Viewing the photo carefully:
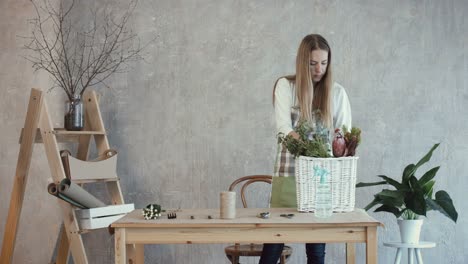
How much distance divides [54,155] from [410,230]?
202cm

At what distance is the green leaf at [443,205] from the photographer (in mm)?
3340

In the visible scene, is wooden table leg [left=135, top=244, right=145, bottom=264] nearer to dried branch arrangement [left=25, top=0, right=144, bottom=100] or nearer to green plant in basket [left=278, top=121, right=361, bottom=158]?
green plant in basket [left=278, top=121, right=361, bottom=158]

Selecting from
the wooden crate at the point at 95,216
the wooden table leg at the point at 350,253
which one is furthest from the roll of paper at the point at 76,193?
the wooden table leg at the point at 350,253

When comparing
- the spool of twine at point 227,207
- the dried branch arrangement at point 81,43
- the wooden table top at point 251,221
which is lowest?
the wooden table top at point 251,221

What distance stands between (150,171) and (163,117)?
37 centimetres

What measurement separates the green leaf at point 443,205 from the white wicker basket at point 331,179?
967mm

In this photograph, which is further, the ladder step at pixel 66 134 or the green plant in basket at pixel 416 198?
the ladder step at pixel 66 134

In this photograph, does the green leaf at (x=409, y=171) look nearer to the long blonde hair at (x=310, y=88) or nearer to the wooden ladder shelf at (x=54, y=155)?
the long blonde hair at (x=310, y=88)

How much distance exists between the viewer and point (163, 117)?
4.33m

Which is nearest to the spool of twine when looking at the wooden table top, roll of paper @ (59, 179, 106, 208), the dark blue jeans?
the wooden table top

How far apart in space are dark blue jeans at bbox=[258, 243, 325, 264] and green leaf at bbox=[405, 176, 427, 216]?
73 cm

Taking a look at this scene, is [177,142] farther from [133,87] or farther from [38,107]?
[38,107]

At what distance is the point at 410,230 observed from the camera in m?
3.47

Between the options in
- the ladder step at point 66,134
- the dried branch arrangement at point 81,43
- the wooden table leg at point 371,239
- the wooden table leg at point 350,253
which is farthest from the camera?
the dried branch arrangement at point 81,43
